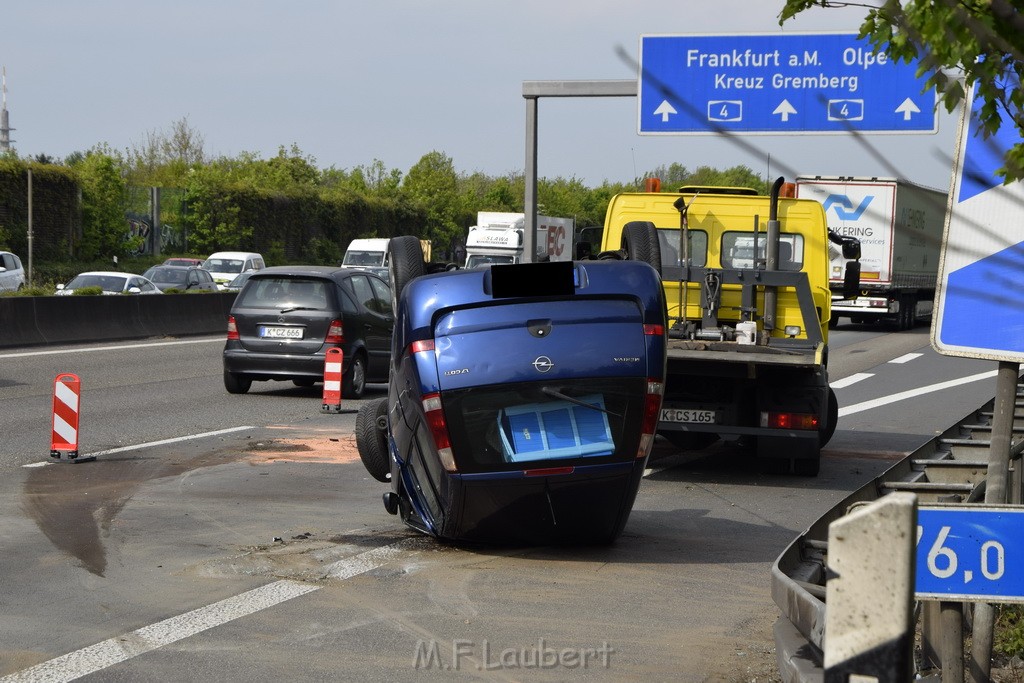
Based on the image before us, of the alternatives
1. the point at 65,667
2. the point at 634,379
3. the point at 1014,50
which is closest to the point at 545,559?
the point at 634,379

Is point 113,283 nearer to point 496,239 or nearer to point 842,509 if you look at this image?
point 496,239

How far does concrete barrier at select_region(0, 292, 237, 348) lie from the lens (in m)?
24.5

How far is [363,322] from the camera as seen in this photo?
18.6 metres

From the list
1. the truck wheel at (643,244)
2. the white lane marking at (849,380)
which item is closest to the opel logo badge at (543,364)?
the truck wheel at (643,244)

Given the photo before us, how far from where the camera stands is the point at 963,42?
2.82 meters

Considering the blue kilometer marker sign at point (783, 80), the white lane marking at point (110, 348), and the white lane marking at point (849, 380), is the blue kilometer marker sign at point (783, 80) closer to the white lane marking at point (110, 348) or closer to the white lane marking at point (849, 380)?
the white lane marking at point (849, 380)

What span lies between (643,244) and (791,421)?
354 cm

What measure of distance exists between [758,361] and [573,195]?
75.5m

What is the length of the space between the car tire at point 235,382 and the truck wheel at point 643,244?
1031 centimetres

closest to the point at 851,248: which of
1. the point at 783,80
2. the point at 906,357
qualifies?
the point at 783,80

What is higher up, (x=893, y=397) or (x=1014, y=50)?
(x=1014, y=50)

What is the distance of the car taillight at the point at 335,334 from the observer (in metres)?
17.9

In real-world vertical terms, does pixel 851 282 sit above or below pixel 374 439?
above

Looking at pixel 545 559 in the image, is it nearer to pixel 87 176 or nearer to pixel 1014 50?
pixel 1014 50
